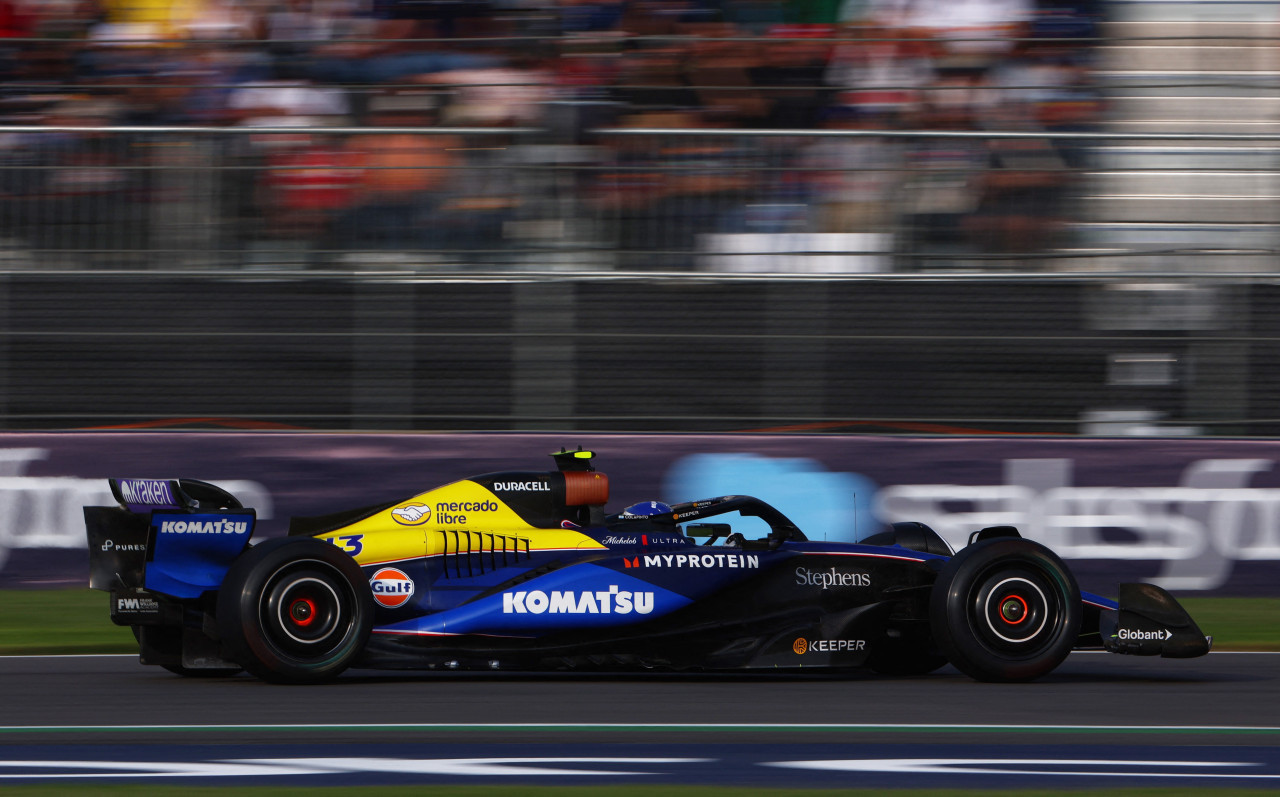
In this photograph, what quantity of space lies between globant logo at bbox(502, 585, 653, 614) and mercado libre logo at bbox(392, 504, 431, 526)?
586mm

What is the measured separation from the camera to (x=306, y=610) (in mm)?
6344

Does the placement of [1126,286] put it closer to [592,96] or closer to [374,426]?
[592,96]

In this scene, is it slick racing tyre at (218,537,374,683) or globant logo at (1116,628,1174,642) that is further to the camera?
globant logo at (1116,628,1174,642)

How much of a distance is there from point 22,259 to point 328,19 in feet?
9.60

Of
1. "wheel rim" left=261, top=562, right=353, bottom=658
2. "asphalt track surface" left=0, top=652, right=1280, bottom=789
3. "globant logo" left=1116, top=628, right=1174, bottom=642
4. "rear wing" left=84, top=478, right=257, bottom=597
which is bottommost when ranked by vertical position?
"asphalt track surface" left=0, top=652, right=1280, bottom=789

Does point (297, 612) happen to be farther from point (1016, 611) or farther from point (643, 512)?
point (1016, 611)

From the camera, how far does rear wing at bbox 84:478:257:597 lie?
6.41 m

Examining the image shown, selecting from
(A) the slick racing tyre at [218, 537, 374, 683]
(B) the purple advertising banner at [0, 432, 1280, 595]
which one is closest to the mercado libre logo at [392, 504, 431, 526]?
(A) the slick racing tyre at [218, 537, 374, 683]

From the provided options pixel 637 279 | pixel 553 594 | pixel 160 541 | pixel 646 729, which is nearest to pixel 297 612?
pixel 160 541

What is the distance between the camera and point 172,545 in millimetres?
6441

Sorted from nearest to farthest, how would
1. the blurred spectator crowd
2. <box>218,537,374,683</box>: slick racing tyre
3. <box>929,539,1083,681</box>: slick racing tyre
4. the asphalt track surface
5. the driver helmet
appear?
the asphalt track surface, <box>218,537,374,683</box>: slick racing tyre, <box>929,539,1083,681</box>: slick racing tyre, the driver helmet, the blurred spectator crowd

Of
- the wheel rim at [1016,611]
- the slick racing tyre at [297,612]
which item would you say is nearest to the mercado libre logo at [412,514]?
the slick racing tyre at [297,612]

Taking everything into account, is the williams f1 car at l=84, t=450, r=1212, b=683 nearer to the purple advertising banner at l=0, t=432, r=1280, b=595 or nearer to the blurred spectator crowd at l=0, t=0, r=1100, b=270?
the purple advertising banner at l=0, t=432, r=1280, b=595

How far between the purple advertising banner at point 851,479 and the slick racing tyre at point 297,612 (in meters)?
3.73
